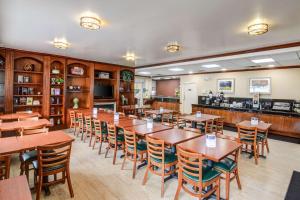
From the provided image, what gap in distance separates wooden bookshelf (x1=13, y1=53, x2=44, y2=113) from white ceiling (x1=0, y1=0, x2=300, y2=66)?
114 cm

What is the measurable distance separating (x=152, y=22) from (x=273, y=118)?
6084 mm

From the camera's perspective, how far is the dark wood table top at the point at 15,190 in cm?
119

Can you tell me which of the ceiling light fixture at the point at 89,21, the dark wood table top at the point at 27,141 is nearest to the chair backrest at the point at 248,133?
the dark wood table top at the point at 27,141

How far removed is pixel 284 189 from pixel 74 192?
11.0 ft

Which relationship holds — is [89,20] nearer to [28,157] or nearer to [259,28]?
[28,157]

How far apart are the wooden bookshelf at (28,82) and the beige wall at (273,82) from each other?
8.06 m

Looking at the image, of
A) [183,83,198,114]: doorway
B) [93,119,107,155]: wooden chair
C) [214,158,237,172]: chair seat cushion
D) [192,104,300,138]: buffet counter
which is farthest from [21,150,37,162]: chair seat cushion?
[183,83,198,114]: doorway

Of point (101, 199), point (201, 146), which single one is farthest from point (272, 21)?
point (101, 199)

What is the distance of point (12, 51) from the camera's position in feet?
16.9

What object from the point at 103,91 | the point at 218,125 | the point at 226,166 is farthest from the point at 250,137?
the point at 103,91

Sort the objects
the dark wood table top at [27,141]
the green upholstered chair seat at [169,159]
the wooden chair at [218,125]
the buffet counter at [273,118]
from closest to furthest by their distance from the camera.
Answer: the dark wood table top at [27,141]
the green upholstered chair seat at [169,159]
the wooden chair at [218,125]
the buffet counter at [273,118]

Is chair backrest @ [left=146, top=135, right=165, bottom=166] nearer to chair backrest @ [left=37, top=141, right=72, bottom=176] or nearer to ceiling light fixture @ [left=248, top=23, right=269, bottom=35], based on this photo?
chair backrest @ [left=37, top=141, right=72, bottom=176]

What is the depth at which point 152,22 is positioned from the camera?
3023 millimetres

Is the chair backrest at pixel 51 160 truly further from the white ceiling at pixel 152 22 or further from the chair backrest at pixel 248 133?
the chair backrest at pixel 248 133
